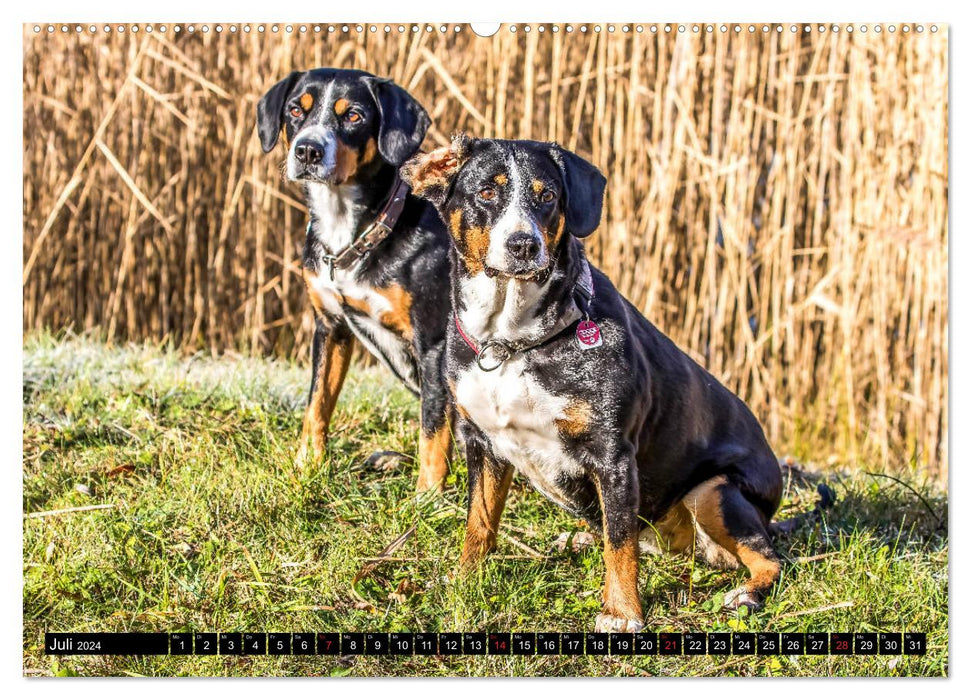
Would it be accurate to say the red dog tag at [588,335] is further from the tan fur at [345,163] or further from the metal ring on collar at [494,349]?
the tan fur at [345,163]

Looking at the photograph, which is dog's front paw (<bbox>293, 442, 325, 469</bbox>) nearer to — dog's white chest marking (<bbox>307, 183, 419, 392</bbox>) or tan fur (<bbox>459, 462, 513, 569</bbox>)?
dog's white chest marking (<bbox>307, 183, 419, 392</bbox>)

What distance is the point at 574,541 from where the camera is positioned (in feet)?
13.3

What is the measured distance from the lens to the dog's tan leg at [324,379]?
14.7ft

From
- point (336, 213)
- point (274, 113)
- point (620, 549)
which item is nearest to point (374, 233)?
point (336, 213)

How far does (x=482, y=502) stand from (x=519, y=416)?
43 cm

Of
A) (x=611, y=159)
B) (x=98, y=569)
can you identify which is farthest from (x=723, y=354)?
(x=98, y=569)

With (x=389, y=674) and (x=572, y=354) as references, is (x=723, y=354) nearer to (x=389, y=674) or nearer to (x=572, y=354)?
(x=572, y=354)

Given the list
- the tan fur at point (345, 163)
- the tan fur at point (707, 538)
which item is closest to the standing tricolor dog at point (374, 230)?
the tan fur at point (345, 163)

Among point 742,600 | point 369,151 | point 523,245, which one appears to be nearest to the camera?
point 523,245

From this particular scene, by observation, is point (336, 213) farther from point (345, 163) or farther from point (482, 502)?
point (482, 502)

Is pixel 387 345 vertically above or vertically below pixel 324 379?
above

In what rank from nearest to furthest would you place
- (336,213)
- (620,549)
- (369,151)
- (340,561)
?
(620,549)
(340,561)
(369,151)
(336,213)

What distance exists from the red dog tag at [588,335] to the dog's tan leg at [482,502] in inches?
21.1

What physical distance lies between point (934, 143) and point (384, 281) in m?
2.15
